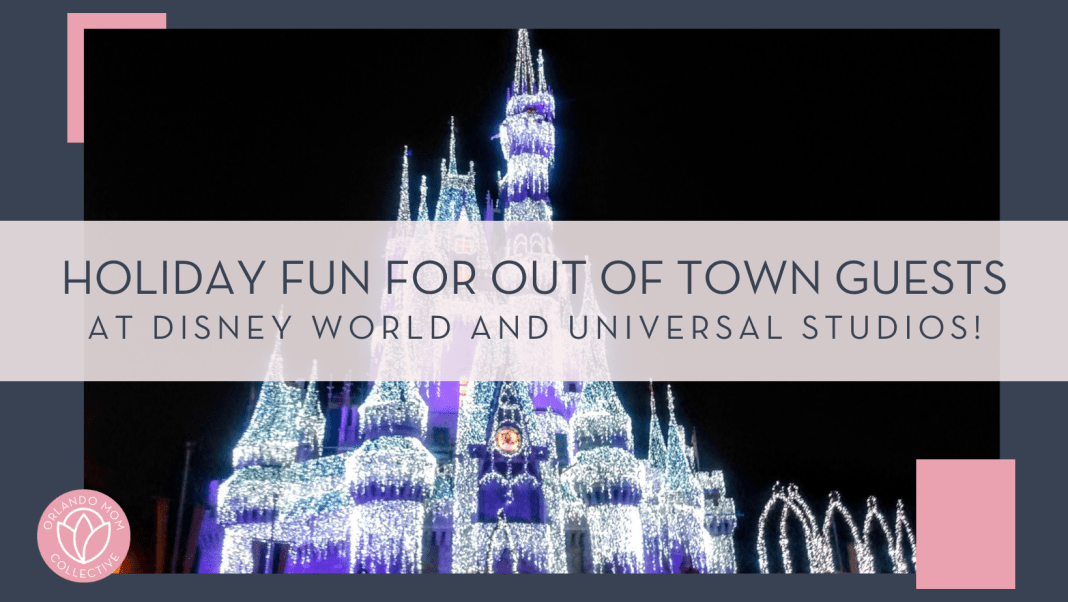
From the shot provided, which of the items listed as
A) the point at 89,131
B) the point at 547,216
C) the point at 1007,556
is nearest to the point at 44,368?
the point at 89,131

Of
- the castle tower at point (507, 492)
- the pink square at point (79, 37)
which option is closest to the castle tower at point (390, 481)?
the castle tower at point (507, 492)

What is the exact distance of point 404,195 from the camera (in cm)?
3027

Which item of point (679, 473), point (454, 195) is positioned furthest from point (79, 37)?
point (454, 195)

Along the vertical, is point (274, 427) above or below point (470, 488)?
above

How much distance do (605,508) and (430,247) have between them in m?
10.8

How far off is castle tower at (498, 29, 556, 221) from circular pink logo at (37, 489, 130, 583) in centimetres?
2095

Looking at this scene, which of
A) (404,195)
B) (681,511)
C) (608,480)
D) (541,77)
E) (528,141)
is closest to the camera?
(608,480)

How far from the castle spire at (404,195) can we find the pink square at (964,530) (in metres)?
21.2

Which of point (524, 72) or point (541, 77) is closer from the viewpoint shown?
point (524, 72)

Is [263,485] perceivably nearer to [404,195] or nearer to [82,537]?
[82,537]

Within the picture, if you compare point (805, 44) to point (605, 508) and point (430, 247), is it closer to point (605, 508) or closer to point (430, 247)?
point (605, 508)

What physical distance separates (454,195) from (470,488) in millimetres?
13076

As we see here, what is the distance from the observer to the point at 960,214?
51.0ft

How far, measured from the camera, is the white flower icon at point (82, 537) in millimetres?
10922
